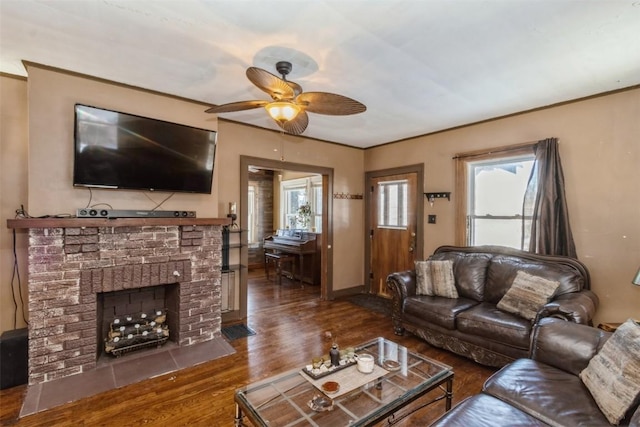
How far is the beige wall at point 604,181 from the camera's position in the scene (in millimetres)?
2801

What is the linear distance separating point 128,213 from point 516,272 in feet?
13.0

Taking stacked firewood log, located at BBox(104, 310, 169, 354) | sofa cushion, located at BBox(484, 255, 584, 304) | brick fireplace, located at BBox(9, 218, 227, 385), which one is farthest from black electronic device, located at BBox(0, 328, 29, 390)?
sofa cushion, located at BBox(484, 255, 584, 304)

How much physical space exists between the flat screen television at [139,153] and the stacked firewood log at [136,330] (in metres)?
1.32

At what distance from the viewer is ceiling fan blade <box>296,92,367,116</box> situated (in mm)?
2176

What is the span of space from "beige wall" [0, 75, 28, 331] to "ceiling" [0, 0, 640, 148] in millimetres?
242

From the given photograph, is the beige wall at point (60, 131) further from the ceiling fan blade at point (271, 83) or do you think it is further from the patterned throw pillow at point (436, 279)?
the patterned throw pillow at point (436, 279)

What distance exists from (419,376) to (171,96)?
3395 mm

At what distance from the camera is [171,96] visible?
3127 millimetres

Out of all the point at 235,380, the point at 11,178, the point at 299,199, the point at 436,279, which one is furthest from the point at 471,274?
the point at 11,178

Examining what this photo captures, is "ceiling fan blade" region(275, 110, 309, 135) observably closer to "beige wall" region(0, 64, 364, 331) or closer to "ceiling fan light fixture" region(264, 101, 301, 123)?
"ceiling fan light fixture" region(264, 101, 301, 123)

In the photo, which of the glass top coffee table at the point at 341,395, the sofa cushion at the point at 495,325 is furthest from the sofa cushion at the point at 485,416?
the sofa cushion at the point at 495,325

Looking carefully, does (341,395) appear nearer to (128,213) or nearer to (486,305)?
(486,305)

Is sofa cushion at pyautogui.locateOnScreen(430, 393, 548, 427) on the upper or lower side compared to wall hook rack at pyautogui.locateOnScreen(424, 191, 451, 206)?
lower

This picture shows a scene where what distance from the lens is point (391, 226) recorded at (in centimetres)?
503
